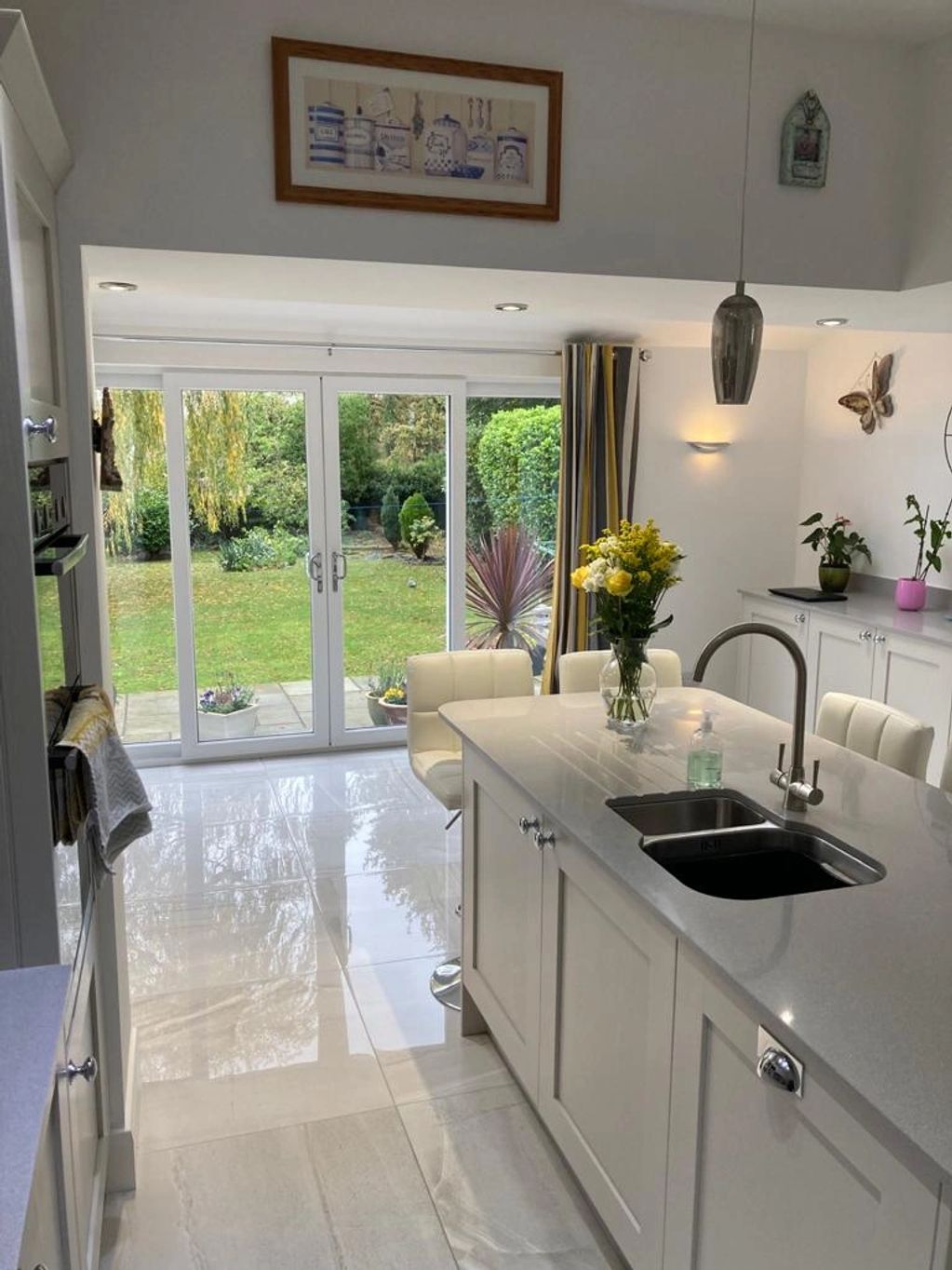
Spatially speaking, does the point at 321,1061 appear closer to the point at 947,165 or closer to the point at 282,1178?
the point at 282,1178

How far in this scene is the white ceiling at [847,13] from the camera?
2475 millimetres

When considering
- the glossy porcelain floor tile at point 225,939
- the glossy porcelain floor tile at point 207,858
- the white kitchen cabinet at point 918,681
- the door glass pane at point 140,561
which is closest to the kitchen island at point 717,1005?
the glossy porcelain floor tile at point 225,939

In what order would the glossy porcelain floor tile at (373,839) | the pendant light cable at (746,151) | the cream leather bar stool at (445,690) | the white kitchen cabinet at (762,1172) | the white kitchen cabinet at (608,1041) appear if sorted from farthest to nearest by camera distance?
1. the glossy porcelain floor tile at (373,839)
2. the cream leather bar stool at (445,690)
3. the pendant light cable at (746,151)
4. the white kitchen cabinet at (608,1041)
5. the white kitchen cabinet at (762,1172)

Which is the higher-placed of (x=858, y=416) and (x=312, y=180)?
(x=312, y=180)

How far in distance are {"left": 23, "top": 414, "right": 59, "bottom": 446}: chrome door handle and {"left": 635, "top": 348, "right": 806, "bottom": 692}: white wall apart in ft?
14.0

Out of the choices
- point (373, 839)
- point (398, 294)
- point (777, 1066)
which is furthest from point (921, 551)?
point (777, 1066)

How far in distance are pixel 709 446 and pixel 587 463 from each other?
795mm

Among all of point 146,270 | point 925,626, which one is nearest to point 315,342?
point 146,270

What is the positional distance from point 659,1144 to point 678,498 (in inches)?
173

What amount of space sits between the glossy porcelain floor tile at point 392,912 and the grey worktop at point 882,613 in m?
2.27

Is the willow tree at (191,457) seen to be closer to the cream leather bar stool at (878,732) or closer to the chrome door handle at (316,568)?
the chrome door handle at (316,568)

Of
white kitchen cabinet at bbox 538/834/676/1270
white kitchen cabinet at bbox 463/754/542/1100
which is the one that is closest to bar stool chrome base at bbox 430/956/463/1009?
white kitchen cabinet at bbox 463/754/542/1100

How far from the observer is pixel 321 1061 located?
2768 millimetres

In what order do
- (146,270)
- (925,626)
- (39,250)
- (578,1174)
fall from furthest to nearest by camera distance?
1. (925,626)
2. (146,270)
3. (578,1174)
4. (39,250)
